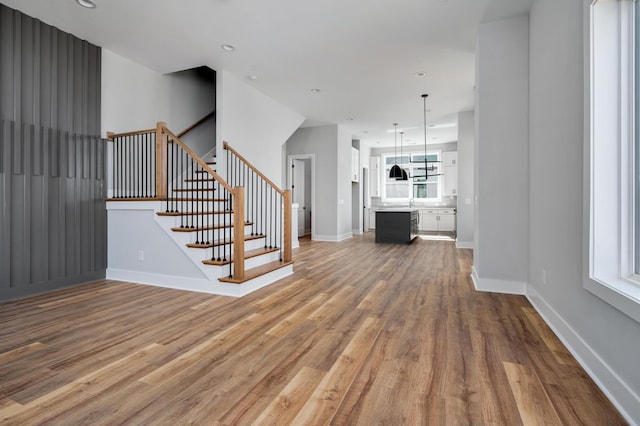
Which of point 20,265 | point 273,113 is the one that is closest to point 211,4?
point 273,113

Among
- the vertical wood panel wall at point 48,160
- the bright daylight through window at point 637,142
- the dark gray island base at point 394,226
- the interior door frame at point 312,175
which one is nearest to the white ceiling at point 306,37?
the vertical wood panel wall at point 48,160

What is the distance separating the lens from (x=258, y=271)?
152 inches

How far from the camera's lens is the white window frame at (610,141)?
1.75m

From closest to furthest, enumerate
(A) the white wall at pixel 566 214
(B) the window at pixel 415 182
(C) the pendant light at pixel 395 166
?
1. (A) the white wall at pixel 566 214
2. (C) the pendant light at pixel 395 166
3. (B) the window at pixel 415 182

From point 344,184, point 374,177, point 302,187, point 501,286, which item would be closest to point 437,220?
point 374,177

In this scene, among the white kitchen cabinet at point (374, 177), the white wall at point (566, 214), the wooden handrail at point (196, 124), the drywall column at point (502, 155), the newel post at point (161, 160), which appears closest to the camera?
the white wall at point (566, 214)

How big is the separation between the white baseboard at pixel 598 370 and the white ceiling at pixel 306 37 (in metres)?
3.09

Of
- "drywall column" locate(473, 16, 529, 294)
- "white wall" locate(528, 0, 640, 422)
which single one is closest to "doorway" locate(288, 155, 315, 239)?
"drywall column" locate(473, 16, 529, 294)

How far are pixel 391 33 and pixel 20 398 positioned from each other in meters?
4.48

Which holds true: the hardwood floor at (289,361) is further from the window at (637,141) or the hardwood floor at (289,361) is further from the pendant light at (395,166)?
the pendant light at (395,166)

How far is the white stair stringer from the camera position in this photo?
363 centimetres

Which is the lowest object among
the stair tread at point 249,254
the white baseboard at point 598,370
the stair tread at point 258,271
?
the white baseboard at point 598,370

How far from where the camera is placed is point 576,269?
212cm

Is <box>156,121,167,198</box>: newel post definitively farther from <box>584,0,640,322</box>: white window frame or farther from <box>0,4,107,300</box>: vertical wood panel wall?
<box>584,0,640,322</box>: white window frame
